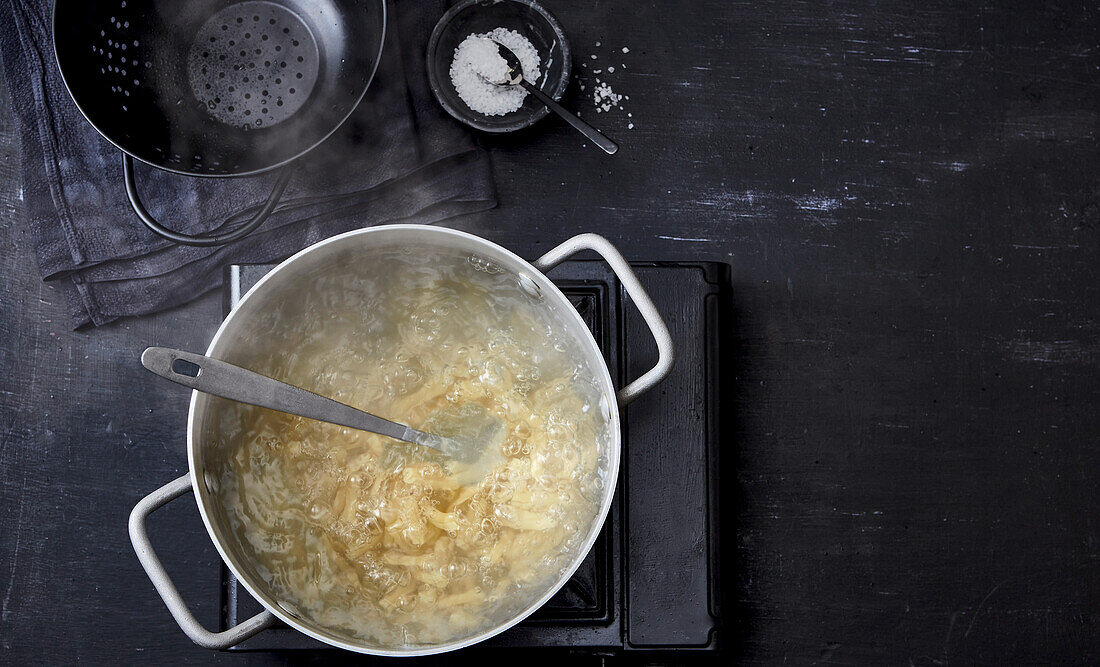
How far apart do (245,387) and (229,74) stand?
0.39m

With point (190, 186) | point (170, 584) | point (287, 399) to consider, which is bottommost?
point (170, 584)

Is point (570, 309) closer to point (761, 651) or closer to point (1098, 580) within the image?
point (761, 651)

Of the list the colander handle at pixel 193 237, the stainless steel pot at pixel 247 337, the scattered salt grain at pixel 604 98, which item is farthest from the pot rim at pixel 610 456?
the scattered salt grain at pixel 604 98

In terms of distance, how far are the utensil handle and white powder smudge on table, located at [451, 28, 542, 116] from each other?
360mm

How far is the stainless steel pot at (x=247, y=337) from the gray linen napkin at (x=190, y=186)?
0.21 m

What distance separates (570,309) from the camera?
0.64 metres

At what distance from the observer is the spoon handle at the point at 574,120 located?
824 mm

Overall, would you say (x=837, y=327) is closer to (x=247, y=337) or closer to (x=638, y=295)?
(x=638, y=295)

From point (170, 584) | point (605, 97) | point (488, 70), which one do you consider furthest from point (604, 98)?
point (170, 584)

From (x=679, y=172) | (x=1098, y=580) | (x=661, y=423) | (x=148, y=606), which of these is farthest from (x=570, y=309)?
(x=1098, y=580)

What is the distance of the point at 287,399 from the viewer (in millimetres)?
611

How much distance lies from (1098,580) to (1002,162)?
0.45 metres

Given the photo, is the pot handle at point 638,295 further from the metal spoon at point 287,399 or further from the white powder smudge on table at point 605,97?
the white powder smudge on table at point 605,97

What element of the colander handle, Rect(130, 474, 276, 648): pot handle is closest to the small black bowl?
the colander handle
